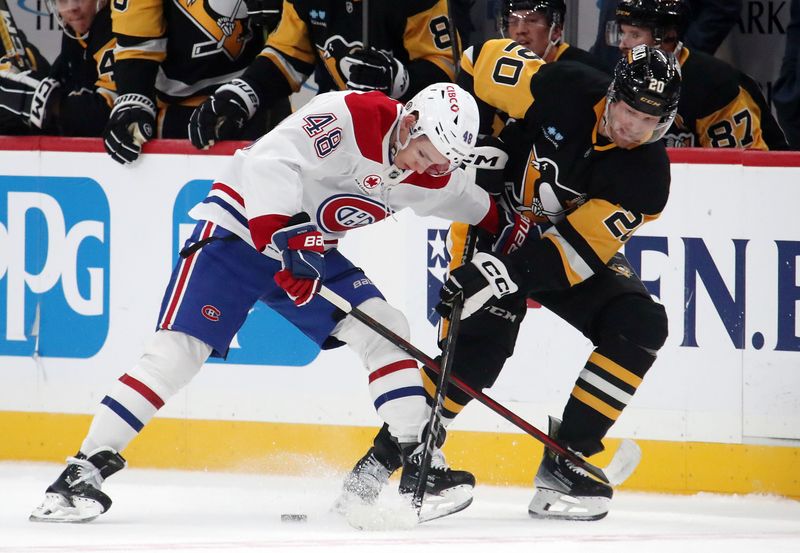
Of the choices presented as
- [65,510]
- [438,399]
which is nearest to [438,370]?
[438,399]

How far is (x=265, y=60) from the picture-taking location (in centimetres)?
418

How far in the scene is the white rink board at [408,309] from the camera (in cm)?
379

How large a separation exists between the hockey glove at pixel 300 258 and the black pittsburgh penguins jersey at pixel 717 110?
1501mm

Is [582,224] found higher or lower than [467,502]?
higher

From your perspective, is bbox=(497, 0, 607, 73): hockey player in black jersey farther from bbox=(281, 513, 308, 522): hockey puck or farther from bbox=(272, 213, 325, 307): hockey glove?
bbox=(281, 513, 308, 522): hockey puck

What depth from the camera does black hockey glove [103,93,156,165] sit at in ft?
13.2

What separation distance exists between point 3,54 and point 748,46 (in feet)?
8.75

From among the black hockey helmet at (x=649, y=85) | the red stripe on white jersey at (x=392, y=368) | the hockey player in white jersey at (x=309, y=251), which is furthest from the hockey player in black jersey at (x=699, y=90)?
the red stripe on white jersey at (x=392, y=368)

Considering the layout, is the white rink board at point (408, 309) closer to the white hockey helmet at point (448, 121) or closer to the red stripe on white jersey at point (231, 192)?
the red stripe on white jersey at point (231, 192)

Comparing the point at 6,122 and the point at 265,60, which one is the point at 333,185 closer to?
the point at 265,60

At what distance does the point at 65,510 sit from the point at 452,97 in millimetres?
1355

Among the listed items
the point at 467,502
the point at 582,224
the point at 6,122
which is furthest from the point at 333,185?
the point at 6,122

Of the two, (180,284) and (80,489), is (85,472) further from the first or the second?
(180,284)

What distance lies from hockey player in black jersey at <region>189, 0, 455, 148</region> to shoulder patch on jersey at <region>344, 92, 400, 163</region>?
0.92 meters
